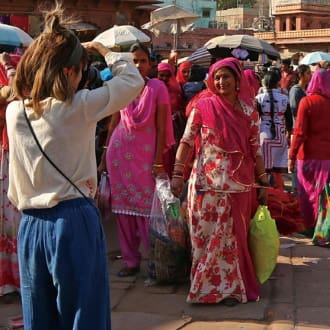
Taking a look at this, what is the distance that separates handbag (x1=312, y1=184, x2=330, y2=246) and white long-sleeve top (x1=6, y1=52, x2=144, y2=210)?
13.2 feet

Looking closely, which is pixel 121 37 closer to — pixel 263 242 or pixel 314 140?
pixel 314 140

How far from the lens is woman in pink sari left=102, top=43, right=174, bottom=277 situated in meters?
5.02

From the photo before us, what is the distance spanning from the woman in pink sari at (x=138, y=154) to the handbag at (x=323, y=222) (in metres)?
1.92

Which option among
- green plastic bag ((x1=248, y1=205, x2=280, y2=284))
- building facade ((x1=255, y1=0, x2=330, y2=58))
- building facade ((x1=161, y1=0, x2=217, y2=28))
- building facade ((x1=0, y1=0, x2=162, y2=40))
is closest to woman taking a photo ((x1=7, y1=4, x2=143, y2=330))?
green plastic bag ((x1=248, y1=205, x2=280, y2=284))

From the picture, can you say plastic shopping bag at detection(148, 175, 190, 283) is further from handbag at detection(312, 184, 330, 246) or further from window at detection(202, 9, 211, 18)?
window at detection(202, 9, 211, 18)

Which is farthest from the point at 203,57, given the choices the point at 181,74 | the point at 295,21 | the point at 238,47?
the point at 295,21

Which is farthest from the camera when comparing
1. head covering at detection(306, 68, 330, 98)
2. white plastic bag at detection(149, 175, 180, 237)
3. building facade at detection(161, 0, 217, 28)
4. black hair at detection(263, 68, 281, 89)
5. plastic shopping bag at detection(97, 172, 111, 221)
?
building facade at detection(161, 0, 217, 28)

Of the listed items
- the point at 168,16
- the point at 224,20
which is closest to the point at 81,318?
the point at 168,16

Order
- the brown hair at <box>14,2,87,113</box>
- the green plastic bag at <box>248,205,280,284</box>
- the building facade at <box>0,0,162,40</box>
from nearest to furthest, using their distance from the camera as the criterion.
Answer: the brown hair at <box>14,2,87,113</box>
the green plastic bag at <box>248,205,280,284</box>
the building facade at <box>0,0,162,40</box>

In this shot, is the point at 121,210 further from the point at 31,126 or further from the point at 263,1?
the point at 263,1

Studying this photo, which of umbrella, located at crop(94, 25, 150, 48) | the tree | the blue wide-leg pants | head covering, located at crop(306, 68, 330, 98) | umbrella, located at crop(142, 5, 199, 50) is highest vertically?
the tree

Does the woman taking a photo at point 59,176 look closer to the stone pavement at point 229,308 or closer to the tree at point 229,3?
the stone pavement at point 229,308

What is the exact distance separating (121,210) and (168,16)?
9.56 meters

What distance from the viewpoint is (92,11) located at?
70.9 ft
